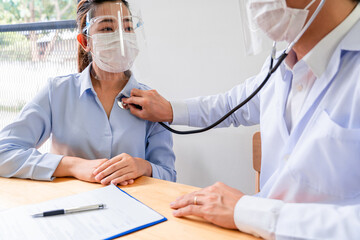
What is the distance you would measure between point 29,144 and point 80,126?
188 millimetres

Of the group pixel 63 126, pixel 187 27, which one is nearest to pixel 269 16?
pixel 63 126

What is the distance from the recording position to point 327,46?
840 millimetres

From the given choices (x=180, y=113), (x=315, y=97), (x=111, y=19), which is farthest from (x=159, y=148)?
(x=315, y=97)

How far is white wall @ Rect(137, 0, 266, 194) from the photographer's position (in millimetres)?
1805

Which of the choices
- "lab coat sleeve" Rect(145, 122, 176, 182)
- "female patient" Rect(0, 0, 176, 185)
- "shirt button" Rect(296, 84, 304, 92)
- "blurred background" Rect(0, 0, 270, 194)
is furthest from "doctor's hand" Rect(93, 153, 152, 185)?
"blurred background" Rect(0, 0, 270, 194)

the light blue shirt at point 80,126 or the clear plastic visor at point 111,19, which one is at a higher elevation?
the clear plastic visor at point 111,19

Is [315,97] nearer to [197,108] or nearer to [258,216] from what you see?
[258,216]

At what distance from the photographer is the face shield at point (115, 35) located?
1140 millimetres

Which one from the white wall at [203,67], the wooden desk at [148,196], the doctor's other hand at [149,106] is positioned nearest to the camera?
the wooden desk at [148,196]

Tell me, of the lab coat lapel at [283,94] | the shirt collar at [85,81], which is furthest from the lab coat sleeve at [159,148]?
the lab coat lapel at [283,94]

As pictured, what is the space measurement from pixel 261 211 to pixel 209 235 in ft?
0.41

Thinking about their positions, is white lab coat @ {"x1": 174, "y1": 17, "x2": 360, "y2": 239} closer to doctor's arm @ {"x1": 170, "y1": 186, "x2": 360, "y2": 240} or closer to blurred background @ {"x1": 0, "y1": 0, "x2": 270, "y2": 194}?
doctor's arm @ {"x1": 170, "y1": 186, "x2": 360, "y2": 240}

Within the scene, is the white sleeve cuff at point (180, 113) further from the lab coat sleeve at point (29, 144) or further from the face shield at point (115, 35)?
the lab coat sleeve at point (29, 144)

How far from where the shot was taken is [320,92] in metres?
0.82
